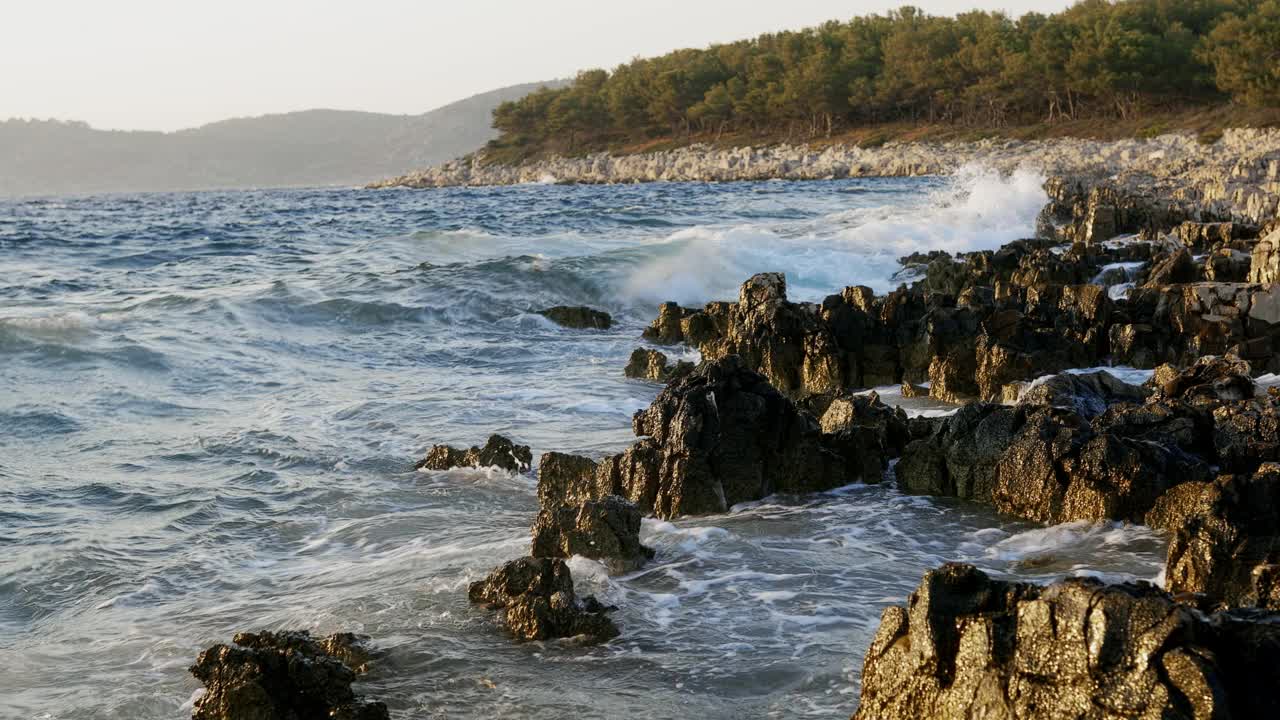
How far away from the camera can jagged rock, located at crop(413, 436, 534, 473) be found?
8219 mm

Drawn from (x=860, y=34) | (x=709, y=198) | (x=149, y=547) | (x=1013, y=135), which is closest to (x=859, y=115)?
(x=860, y=34)

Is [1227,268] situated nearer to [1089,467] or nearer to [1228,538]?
[1089,467]

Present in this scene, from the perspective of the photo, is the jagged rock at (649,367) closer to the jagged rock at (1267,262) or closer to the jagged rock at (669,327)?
the jagged rock at (669,327)

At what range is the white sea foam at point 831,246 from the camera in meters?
20.4

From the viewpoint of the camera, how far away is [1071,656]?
3316 millimetres

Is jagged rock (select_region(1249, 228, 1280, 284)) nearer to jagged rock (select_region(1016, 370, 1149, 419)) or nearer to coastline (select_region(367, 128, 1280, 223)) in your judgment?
jagged rock (select_region(1016, 370, 1149, 419))

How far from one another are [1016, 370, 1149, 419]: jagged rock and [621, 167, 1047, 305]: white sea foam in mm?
10883

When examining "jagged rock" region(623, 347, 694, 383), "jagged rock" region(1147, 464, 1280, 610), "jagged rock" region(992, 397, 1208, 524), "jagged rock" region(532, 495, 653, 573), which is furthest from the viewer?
"jagged rock" region(623, 347, 694, 383)

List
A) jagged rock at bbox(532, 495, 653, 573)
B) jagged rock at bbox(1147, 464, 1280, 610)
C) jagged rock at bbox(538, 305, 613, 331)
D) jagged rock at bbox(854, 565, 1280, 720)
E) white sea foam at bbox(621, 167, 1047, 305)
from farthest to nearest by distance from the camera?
white sea foam at bbox(621, 167, 1047, 305) < jagged rock at bbox(538, 305, 613, 331) < jagged rock at bbox(532, 495, 653, 573) < jagged rock at bbox(1147, 464, 1280, 610) < jagged rock at bbox(854, 565, 1280, 720)

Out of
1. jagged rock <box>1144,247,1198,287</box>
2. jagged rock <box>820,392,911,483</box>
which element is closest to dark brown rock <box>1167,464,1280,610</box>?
jagged rock <box>820,392,911,483</box>

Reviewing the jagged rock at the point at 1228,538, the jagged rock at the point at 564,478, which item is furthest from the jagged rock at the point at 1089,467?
the jagged rock at the point at 564,478

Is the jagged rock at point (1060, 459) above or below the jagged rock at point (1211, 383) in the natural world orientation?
below

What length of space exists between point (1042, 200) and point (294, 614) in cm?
2580

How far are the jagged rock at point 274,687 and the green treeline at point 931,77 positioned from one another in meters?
74.1
